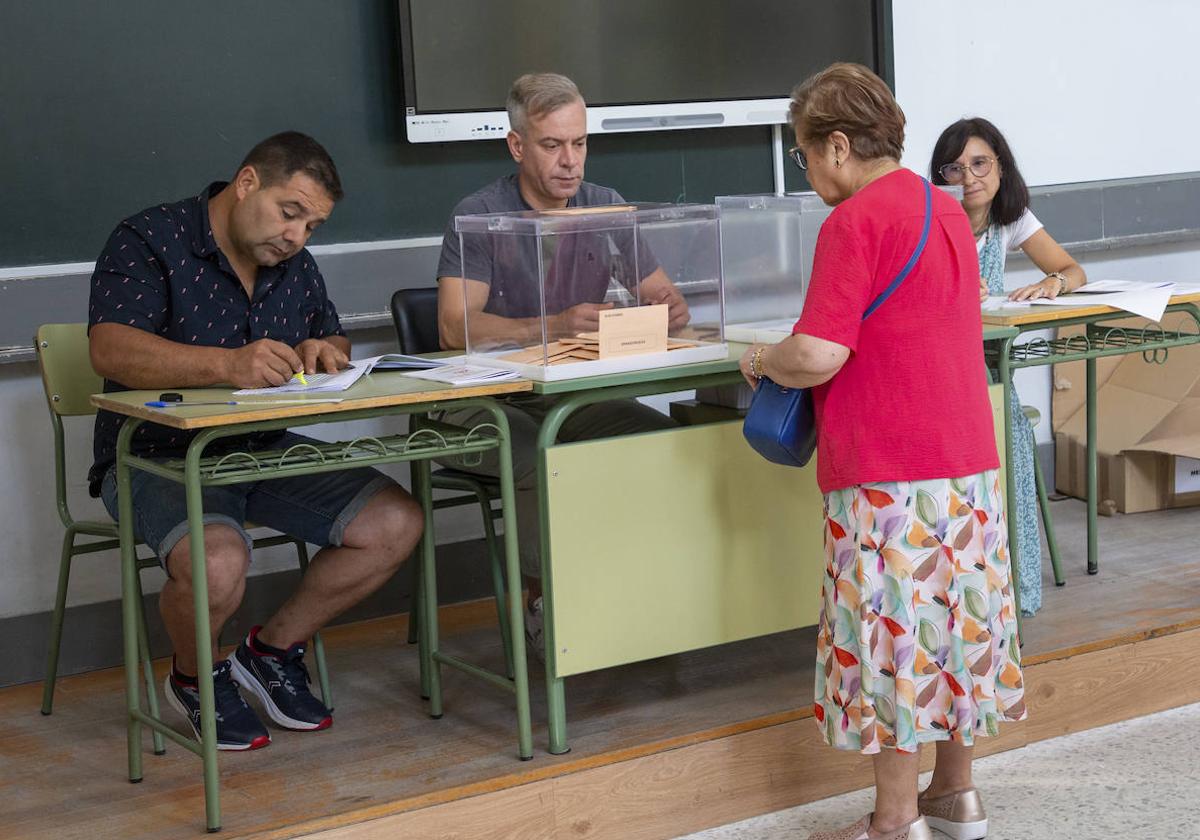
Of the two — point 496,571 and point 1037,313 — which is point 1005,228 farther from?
point 496,571

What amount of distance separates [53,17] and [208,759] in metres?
1.85

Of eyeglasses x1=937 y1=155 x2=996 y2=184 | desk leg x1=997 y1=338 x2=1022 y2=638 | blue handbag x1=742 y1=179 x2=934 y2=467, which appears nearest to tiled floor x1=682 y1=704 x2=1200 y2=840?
desk leg x1=997 y1=338 x2=1022 y2=638

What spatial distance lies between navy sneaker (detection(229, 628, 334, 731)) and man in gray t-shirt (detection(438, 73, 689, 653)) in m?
0.53

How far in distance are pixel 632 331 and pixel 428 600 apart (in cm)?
73

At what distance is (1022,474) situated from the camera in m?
3.65

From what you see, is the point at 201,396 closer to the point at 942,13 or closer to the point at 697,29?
the point at 697,29

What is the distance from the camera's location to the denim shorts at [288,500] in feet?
9.21

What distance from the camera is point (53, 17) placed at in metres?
3.38

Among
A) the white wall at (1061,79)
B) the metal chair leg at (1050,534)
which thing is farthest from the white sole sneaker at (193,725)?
the white wall at (1061,79)

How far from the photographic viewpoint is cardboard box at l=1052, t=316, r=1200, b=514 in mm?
4523

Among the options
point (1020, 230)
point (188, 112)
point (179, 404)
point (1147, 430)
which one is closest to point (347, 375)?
point (179, 404)

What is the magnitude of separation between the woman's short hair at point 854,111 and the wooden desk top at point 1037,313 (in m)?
0.80

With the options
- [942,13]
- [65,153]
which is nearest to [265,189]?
Result: [65,153]

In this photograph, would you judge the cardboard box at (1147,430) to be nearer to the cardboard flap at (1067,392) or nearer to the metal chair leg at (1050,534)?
the cardboard flap at (1067,392)
